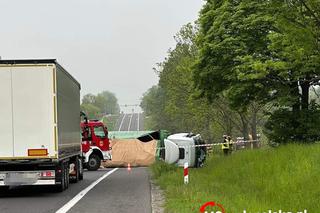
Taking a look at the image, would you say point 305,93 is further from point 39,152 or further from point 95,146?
point 39,152

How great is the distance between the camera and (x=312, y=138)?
76.6ft

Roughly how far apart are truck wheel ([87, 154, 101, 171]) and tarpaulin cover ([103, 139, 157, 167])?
381cm

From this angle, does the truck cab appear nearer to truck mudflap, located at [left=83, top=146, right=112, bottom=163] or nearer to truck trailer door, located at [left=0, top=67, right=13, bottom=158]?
truck mudflap, located at [left=83, top=146, right=112, bottom=163]

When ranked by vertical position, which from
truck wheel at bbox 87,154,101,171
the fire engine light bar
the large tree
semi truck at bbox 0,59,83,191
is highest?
the large tree

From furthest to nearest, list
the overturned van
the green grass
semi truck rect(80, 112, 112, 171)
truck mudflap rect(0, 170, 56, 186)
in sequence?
semi truck rect(80, 112, 112, 171) < the overturned van < truck mudflap rect(0, 170, 56, 186) < the green grass

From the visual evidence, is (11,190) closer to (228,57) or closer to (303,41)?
(303,41)

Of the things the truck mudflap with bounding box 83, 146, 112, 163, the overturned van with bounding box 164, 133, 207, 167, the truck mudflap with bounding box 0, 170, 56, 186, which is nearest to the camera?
the truck mudflap with bounding box 0, 170, 56, 186

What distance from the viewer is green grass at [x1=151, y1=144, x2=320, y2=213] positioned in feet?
36.5

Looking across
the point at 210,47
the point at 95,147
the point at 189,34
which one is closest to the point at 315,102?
the point at 210,47

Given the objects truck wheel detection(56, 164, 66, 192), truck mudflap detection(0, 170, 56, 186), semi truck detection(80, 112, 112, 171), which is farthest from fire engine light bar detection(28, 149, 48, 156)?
semi truck detection(80, 112, 112, 171)

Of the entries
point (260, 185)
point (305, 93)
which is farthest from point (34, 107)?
point (305, 93)

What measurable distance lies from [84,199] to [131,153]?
19.3m

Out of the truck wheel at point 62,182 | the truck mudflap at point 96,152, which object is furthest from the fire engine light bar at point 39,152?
the truck mudflap at point 96,152

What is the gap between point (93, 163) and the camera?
28.3m
